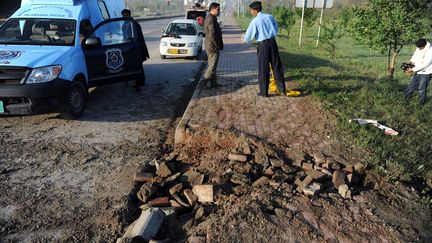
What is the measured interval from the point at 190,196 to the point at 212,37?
470 cm

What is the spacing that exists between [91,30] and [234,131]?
375 centimetres

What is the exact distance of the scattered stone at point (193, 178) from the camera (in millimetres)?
4043

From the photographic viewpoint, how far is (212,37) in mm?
7621

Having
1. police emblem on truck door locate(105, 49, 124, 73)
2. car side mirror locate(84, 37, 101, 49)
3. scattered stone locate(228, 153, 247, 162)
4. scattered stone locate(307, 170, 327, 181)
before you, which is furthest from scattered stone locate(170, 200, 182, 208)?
police emblem on truck door locate(105, 49, 124, 73)

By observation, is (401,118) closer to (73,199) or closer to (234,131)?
(234,131)

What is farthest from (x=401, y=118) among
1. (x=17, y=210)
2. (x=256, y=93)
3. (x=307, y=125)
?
(x=17, y=210)

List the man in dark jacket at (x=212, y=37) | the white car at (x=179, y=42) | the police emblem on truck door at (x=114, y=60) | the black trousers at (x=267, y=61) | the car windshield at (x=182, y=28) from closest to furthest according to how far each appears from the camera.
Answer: the black trousers at (x=267, y=61) < the police emblem on truck door at (x=114, y=60) < the man in dark jacket at (x=212, y=37) < the white car at (x=179, y=42) < the car windshield at (x=182, y=28)

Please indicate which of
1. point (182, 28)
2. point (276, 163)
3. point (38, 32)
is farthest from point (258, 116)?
point (182, 28)

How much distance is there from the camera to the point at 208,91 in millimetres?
7797

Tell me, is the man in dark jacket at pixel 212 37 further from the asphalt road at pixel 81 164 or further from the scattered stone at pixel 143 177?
the scattered stone at pixel 143 177

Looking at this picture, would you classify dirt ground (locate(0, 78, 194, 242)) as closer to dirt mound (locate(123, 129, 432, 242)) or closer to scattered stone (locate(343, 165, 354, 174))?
dirt mound (locate(123, 129, 432, 242))

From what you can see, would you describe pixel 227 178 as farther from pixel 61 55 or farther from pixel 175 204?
pixel 61 55

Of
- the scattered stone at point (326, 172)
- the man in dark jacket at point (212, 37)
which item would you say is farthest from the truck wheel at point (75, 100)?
the scattered stone at point (326, 172)

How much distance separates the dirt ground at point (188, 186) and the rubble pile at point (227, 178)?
18 mm
